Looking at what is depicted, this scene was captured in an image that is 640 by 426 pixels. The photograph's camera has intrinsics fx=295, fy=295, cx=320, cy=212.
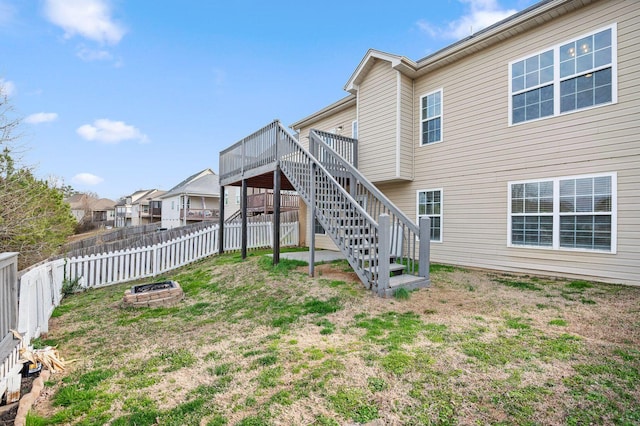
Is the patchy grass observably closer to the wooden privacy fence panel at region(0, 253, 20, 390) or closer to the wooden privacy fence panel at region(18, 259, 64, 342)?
the wooden privacy fence panel at region(18, 259, 64, 342)

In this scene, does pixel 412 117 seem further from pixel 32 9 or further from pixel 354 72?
pixel 32 9

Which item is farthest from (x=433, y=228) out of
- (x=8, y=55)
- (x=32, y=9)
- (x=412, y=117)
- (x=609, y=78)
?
(x=32, y=9)

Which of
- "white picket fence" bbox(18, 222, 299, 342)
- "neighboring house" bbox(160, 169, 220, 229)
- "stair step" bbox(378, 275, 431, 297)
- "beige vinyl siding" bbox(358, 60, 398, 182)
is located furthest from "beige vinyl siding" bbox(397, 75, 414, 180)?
"neighboring house" bbox(160, 169, 220, 229)

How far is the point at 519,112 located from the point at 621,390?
6.37 metres

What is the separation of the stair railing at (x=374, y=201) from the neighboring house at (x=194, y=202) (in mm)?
21752

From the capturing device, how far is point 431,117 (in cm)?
859

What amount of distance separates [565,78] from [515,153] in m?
1.70

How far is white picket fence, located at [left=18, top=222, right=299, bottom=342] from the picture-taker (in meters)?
3.99

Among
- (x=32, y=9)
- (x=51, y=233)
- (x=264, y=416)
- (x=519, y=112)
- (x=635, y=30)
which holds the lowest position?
(x=264, y=416)

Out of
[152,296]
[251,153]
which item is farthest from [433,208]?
[152,296]

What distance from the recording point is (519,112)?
6902 millimetres

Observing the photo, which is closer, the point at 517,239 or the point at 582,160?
the point at 582,160

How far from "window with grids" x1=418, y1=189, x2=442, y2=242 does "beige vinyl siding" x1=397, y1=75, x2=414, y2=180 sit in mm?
727

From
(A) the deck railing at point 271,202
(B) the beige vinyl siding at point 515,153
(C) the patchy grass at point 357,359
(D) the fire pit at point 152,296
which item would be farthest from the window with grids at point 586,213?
(A) the deck railing at point 271,202
